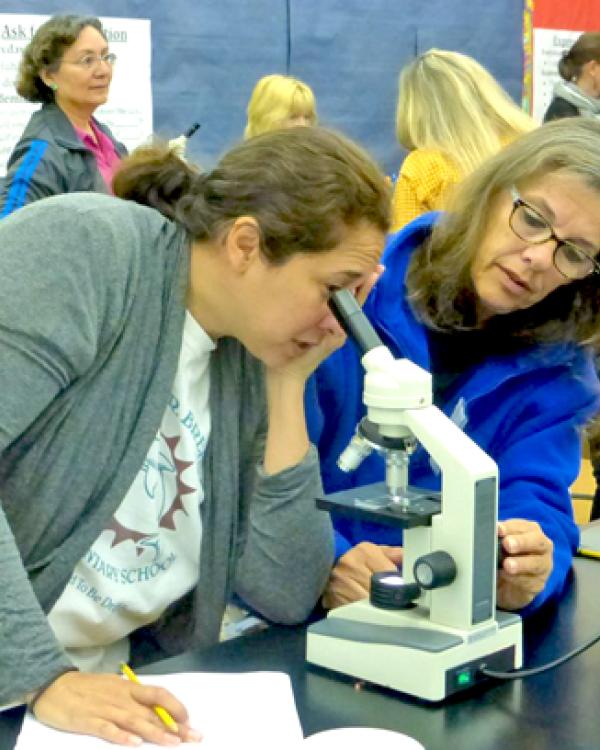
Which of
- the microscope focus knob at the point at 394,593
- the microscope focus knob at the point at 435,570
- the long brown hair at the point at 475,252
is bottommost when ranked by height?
the microscope focus knob at the point at 394,593

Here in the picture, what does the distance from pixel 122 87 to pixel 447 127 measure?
44.2 inches

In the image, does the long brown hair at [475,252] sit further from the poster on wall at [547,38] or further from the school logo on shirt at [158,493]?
the poster on wall at [547,38]

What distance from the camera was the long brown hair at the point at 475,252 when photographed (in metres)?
1.48

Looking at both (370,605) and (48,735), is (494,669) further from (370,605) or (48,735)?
(48,735)

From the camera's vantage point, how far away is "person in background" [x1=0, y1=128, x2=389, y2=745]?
1.17 metres

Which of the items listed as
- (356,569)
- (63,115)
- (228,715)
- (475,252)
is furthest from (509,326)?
(63,115)

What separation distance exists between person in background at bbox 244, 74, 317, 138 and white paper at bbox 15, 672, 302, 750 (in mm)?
2892

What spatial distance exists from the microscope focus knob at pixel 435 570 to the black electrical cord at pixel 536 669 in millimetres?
99

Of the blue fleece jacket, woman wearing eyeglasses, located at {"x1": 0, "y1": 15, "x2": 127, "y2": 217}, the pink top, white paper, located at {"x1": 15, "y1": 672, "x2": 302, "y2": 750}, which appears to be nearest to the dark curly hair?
woman wearing eyeglasses, located at {"x1": 0, "y1": 15, "x2": 127, "y2": 217}

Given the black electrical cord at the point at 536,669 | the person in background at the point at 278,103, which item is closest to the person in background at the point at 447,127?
the person in background at the point at 278,103

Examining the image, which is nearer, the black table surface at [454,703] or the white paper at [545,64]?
the black table surface at [454,703]

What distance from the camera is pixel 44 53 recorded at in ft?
10.7

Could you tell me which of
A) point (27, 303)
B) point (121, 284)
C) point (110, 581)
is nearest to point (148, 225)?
point (121, 284)

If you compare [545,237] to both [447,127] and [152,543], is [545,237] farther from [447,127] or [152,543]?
[447,127]
